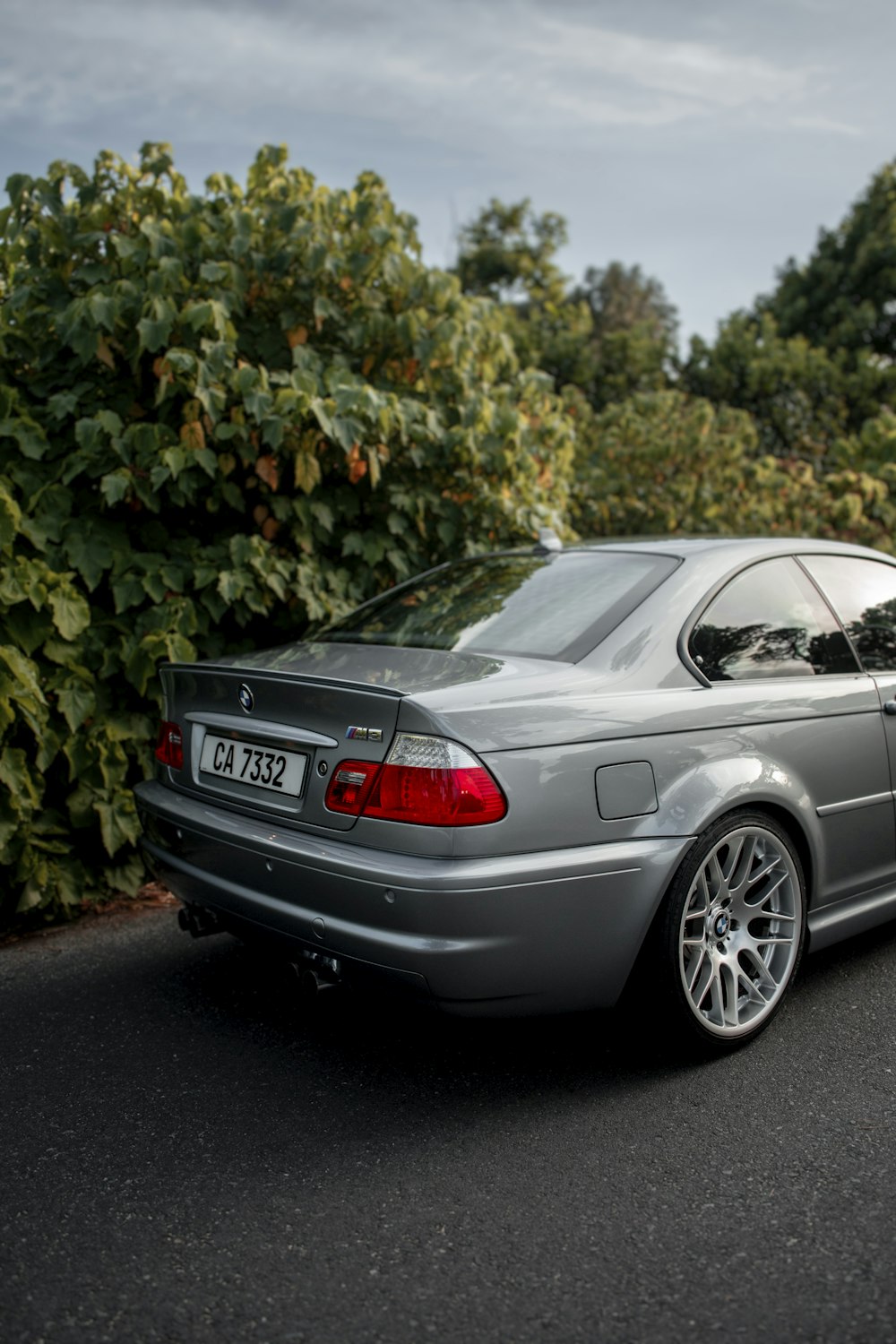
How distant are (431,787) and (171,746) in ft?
3.83

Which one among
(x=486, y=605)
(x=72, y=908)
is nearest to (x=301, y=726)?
(x=486, y=605)

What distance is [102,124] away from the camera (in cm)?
512

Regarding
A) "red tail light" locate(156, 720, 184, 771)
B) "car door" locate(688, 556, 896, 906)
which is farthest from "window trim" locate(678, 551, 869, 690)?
"red tail light" locate(156, 720, 184, 771)

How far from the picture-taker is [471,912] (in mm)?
2492

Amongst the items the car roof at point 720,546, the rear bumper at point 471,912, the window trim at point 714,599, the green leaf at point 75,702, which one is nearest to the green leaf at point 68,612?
the green leaf at point 75,702

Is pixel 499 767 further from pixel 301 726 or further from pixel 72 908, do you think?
pixel 72 908

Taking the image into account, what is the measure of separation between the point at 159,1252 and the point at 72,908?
240cm

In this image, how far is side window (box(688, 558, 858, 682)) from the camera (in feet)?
10.5

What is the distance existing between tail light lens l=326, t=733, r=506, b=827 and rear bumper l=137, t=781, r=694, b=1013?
95 mm

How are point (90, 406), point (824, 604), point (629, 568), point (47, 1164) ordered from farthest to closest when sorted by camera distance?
point (90, 406) → point (824, 604) → point (629, 568) → point (47, 1164)

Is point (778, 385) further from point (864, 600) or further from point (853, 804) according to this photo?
point (853, 804)

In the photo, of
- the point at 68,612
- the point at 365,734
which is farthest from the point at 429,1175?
the point at 68,612

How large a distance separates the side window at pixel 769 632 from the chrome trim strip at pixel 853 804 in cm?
39

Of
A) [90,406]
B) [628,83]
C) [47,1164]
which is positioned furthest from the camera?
[628,83]
